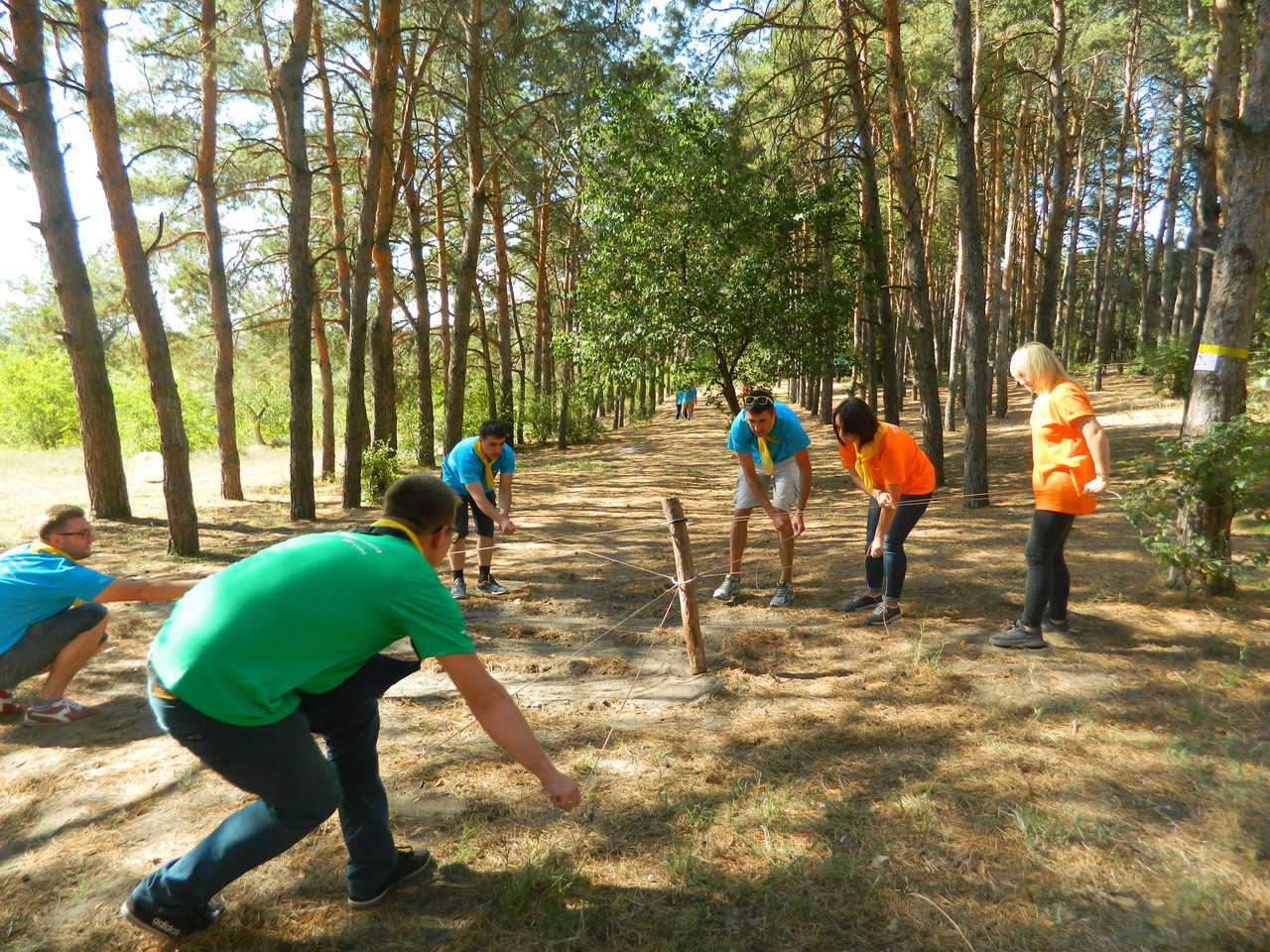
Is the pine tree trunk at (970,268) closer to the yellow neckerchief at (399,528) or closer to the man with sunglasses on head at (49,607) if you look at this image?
the yellow neckerchief at (399,528)

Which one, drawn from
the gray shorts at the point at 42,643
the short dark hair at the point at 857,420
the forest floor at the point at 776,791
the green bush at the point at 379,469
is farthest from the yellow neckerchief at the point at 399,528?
the green bush at the point at 379,469

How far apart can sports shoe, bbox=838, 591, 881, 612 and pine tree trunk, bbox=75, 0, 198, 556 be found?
6271 millimetres

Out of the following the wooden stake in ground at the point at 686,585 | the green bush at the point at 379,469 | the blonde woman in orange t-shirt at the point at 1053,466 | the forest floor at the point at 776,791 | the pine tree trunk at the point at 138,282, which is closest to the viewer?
the forest floor at the point at 776,791

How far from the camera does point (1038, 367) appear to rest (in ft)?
13.1

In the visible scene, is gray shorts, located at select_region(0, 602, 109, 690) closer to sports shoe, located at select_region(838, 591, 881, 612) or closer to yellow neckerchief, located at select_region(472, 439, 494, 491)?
yellow neckerchief, located at select_region(472, 439, 494, 491)

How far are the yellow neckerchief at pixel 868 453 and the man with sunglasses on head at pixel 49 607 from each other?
13.6 feet

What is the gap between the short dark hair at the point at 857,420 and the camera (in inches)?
178

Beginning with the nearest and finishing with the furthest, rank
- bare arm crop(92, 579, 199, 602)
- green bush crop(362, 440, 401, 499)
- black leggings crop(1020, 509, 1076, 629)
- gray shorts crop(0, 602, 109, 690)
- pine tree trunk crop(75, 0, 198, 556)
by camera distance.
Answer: bare arm crop(92, 579, 199, 602) < gray shorts crop(0, 602, 109, 690) < black leggings crop(1020, 509, 1076, 629) < pine tree trunk crop(75, 0, 198, 556) < green bush crop(362, 440, 401, 499)

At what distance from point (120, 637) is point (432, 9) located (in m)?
9.36

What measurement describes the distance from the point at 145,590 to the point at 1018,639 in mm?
4477

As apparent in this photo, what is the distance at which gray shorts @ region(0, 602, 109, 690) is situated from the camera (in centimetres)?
353

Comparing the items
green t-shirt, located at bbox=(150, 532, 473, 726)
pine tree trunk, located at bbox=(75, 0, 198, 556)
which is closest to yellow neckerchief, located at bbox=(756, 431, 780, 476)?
green t-shirt, located at bbox=(150, 532, 473, 726)

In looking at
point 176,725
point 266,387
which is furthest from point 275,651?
point 266,387

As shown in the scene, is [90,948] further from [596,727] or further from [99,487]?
[99,487]
